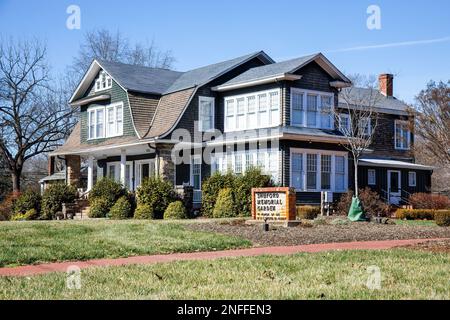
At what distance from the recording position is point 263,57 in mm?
33031

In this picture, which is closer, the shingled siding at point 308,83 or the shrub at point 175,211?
the shrub at point 175,211

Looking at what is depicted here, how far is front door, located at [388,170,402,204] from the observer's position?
1389 inches

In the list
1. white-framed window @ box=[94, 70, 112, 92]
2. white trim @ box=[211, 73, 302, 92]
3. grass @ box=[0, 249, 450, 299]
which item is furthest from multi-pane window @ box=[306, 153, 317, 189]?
grass @ box=[0, 249, 450, 299]

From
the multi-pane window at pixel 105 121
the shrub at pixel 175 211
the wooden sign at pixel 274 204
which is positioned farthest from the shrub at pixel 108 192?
the wooden sign at pixel 274 204

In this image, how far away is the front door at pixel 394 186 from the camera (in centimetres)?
3528

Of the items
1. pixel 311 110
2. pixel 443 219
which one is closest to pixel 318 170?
pixel 311 110

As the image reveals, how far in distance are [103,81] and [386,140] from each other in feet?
54.5

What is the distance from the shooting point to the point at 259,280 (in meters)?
8.84

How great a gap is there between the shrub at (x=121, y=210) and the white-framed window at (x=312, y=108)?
8227 mm

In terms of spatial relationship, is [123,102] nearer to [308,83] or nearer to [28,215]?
[28,215]

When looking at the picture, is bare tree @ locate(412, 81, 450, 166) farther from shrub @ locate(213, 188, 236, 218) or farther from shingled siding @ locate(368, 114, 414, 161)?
shingled siding @ locate(368, 114, 414, 161)

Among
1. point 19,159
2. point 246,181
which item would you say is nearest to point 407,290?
point 246,181

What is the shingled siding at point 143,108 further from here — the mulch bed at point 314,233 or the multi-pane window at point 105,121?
the mulch bed at point 314,233

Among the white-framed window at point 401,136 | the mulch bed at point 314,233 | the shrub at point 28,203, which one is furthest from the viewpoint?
the white-framed window at point 401,136
